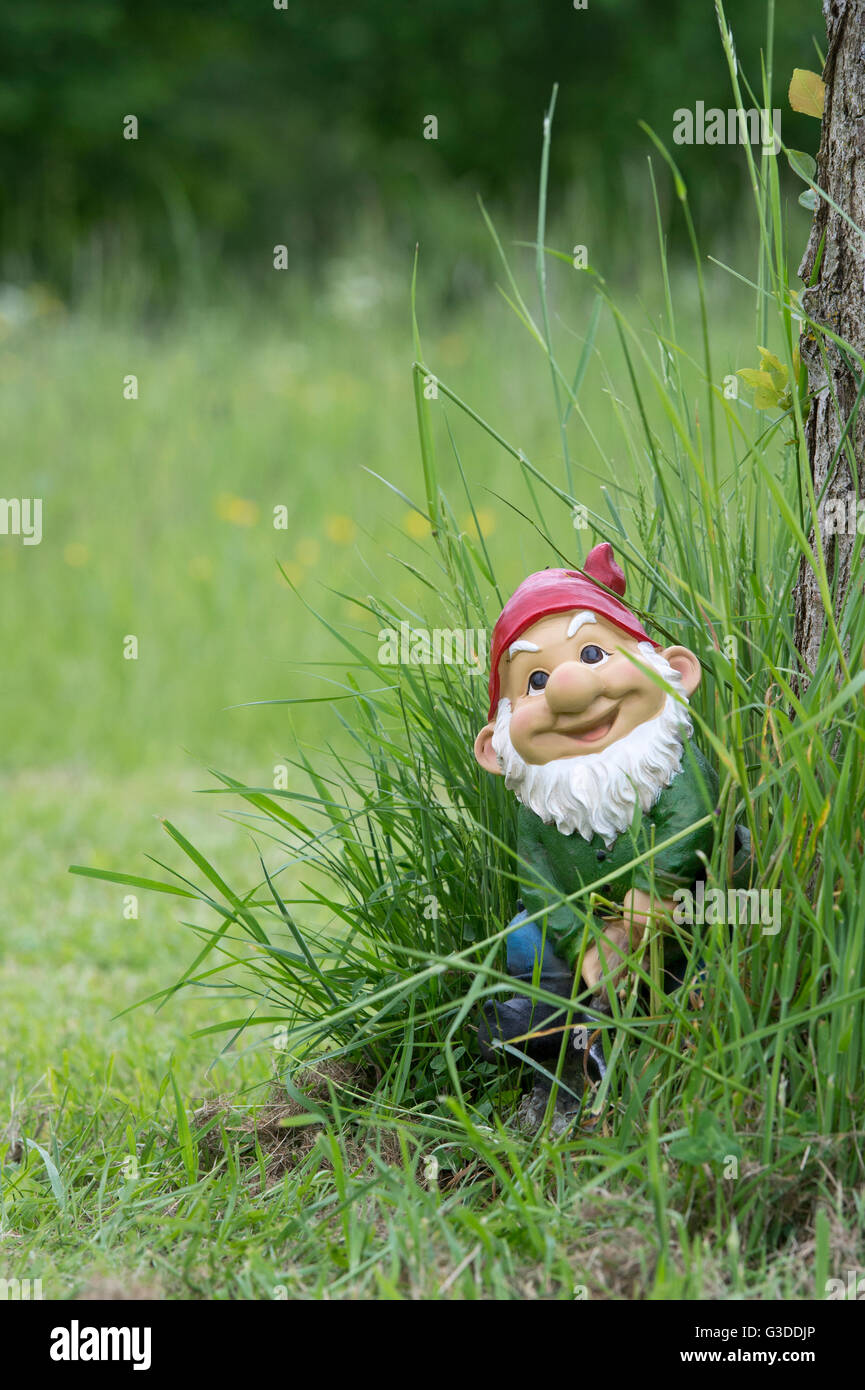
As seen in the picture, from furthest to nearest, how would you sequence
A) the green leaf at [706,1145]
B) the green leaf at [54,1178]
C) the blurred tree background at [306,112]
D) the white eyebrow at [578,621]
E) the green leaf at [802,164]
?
the blurred tree background at [306,112] < the green leaf at [54,1178] < the white eyebrow at [578,621] < the green leaf at [802,164] < the green leaf at [706,1145]

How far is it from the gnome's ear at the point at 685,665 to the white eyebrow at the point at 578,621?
0.11 m

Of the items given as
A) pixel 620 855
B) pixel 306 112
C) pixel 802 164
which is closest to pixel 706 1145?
pixel 620 855

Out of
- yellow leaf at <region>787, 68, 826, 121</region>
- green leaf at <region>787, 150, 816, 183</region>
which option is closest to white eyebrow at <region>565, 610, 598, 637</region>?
green leaf at <region>787, 150, 816, 183</region>

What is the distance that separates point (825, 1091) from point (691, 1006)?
22 cm

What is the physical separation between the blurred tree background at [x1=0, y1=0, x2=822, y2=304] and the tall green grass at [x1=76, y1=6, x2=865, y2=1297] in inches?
433

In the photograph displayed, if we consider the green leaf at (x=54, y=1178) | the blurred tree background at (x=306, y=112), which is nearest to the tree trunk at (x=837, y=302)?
the green leaf at (x=54, y=1178)

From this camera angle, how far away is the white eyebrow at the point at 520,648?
165cm

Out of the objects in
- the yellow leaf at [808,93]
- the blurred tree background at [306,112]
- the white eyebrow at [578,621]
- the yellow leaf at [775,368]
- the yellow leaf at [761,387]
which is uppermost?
the blurred tree background at [306,112]

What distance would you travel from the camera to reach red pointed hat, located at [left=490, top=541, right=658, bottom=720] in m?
1.65

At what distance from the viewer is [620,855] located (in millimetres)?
1628

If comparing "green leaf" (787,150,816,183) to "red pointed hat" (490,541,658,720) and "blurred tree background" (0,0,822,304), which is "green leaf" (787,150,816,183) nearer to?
"red pointed hat" (490,541,658,720)

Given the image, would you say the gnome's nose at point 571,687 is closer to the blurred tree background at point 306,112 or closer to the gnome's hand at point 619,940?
the gnome's hand at point 619,940

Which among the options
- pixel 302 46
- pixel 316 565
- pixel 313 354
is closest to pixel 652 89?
pixel 302 46

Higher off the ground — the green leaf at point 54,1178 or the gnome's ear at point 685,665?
the gnome's ear at point 685,665
